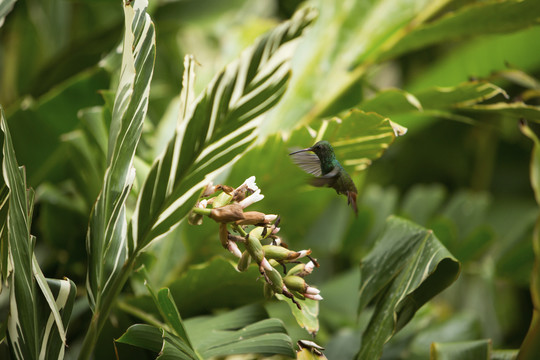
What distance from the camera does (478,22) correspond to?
52cm

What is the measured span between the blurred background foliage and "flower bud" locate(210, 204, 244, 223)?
12cm

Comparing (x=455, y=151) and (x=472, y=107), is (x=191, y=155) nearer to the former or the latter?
(x=472, y=107)

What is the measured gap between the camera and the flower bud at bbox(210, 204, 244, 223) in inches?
12.7

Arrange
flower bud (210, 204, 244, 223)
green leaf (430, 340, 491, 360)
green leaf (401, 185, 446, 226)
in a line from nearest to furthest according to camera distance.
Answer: flower bud (210, 204, 244, 223) < green leaf (430, 340, 491, 360) < green leaf (401, 185, 446, 226)

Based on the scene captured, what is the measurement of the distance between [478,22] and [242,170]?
275 millimetres

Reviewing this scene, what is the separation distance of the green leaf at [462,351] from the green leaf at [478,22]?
0.30 m

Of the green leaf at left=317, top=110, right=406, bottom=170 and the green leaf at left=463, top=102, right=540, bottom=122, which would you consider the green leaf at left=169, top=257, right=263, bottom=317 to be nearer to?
the green leaf at left=317, top=110, right=406, bottom=170

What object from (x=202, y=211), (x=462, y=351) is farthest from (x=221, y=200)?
(x=462, y=351)

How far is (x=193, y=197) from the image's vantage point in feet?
1.19

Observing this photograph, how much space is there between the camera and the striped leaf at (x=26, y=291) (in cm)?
33

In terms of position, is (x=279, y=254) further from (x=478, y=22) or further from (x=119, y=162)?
(x=478, y=22)

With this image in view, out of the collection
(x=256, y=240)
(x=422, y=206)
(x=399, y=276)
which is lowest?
(x=422, y=206)

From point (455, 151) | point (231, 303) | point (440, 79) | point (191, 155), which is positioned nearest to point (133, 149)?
point (191, 155)

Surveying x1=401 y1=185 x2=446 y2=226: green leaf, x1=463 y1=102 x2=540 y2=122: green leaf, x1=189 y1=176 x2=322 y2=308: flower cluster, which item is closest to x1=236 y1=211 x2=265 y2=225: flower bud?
x1=189 y1=176 x2=322 y2=308: flower cluster
